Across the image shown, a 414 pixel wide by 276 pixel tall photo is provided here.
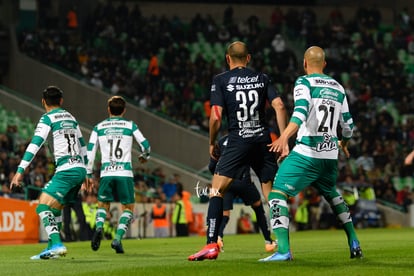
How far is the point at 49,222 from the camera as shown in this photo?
14.6m

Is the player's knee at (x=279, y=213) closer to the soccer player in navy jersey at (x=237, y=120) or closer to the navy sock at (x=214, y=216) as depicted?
the soccer player in navy jersey at (x=237, y=120)

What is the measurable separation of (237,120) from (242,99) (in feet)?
0.89

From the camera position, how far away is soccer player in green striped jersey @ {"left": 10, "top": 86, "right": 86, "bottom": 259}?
14648 mm

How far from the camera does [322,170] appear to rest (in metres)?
12.4

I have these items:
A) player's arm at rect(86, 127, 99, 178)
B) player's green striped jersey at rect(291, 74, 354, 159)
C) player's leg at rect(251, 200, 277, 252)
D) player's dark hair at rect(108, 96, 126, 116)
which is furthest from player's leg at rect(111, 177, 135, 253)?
player's green striped jersey at rect(291, 74, 354, 159)

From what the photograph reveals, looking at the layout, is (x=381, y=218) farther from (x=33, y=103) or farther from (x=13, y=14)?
(x=13, y=14)

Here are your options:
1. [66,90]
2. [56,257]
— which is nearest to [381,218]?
[66,90]

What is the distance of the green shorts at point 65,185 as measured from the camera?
48.7ft

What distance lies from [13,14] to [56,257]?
96.0 ft

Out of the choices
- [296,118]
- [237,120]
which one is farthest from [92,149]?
[296,118]

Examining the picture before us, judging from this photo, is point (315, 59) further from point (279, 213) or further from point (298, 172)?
point (279, 213)

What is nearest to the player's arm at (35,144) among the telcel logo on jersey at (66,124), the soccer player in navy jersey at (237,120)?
the telcel logo on jersey at (66,124)

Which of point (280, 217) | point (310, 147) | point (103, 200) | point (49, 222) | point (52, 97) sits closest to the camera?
point (280, 217)

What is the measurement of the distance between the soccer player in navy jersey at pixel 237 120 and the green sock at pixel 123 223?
4.22 metres
